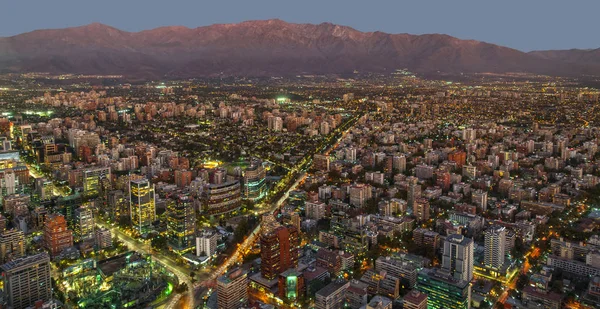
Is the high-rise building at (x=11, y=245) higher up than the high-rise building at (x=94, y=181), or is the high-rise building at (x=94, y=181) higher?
the high-rise building at (x=94, y=181)

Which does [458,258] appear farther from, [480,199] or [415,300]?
[480,199]

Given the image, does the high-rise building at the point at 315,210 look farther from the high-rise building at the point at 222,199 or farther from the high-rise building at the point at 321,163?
the high-rise building at the point at 321,163

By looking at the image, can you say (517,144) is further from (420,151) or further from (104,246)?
(104,246)

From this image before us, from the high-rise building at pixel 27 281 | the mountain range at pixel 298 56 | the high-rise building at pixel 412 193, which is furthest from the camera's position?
the mountain range at pixel 298 56

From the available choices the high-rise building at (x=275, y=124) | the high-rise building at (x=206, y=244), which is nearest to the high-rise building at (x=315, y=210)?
the high-rise building at (x=206, y=244)

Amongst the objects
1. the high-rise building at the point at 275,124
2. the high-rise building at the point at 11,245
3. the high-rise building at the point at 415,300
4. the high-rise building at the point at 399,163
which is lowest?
the high-rise building at the point at 415,300

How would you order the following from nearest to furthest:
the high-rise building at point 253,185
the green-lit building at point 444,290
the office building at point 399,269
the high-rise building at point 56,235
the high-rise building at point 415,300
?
the high-rise building at point 415,300
the green-lit building at point 444,290
the office building at point 399,269
the high-rise building at point 56,235
the high-rise building at point 253,185
